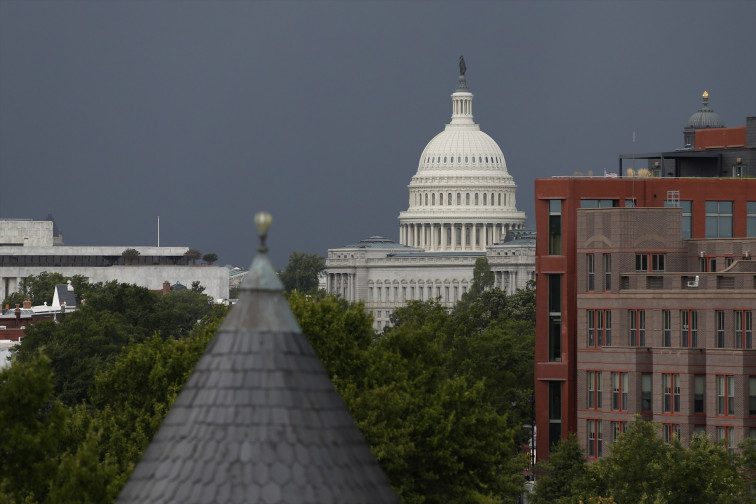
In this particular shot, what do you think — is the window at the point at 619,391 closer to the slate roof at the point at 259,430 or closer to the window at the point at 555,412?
the window at the point at 555,412

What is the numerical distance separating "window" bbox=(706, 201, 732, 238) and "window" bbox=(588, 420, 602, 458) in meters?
13.0

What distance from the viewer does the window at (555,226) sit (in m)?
86.9

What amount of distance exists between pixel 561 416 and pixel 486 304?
2434 inches

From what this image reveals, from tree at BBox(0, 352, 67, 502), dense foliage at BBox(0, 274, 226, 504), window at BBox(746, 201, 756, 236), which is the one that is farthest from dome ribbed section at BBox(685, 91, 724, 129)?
tree at BBox(0, 352, 67, 502)

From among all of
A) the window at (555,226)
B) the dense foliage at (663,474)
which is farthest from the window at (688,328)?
the window at (555,226)

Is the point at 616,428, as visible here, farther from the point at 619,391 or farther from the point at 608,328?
the point at 608,328

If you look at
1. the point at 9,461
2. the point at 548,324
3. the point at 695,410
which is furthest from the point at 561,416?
the point at 9,461

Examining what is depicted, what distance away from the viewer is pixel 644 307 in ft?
260

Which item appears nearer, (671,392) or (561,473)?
(561,473)

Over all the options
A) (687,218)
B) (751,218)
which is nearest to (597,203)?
(687,218)

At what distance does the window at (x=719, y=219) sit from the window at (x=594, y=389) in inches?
446

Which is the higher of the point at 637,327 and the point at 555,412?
the point at 637,327

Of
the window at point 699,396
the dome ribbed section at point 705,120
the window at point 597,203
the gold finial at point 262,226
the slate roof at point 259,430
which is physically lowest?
the window at point 699,396

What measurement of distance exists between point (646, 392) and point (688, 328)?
10.3ft
